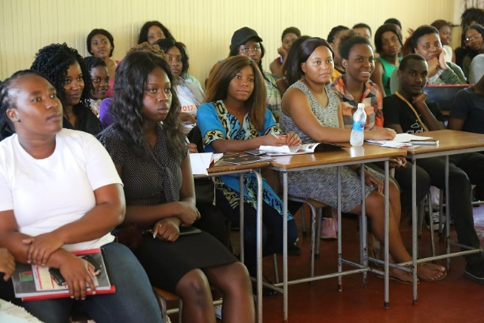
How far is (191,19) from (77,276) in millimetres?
4884

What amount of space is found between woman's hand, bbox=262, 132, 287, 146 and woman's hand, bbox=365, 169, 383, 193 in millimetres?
566

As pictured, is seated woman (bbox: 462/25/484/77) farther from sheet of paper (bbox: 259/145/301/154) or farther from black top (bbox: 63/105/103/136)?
black top (bbox: 63/105/103/136)

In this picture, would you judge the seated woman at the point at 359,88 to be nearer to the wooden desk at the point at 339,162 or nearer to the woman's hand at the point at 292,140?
the wooden desk at the point at 339,162

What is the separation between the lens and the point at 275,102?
17.4 feet

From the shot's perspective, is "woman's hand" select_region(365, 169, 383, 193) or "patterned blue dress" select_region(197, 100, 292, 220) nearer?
"patterned blue dress" select_region(197, 100, 292, 220)

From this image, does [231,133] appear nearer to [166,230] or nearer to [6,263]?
[166,230]

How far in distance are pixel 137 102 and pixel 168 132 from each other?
194 millimetres

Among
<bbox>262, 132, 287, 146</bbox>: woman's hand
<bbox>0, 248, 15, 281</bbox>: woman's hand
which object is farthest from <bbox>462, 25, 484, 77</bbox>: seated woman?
<bbox>0, 248, 15, 281</bbox>: woman's hand

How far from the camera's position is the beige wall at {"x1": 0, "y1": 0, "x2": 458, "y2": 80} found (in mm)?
5906

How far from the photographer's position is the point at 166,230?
8.79 ft

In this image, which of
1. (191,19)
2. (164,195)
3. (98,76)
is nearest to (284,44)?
(191,19)

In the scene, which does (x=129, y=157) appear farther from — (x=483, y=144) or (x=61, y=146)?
(x=483, y=144)

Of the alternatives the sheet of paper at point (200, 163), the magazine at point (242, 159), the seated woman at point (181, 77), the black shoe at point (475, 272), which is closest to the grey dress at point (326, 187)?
the magazine at point (242, 159)

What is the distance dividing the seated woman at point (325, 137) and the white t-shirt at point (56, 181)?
1.56 metres
